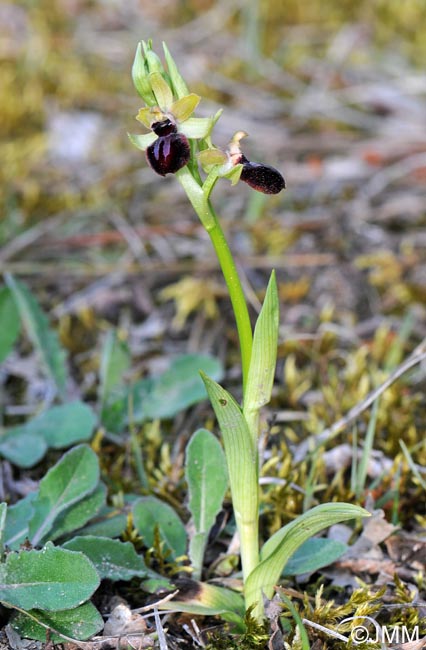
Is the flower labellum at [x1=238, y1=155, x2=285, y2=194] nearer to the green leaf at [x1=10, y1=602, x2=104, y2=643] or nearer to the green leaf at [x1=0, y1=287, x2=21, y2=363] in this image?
the green leaf at [x1=10, y1=602, x2=104, y2=643]

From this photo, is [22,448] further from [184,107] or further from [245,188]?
[245,188]

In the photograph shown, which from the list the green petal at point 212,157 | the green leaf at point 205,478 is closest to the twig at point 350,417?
the green leaf at point 205,478

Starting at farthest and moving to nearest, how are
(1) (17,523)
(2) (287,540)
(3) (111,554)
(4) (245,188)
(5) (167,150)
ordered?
(4) (245,188) < (1) (17,523) < (3) (111,554) < (2) (287,540) < (5) (167,150)

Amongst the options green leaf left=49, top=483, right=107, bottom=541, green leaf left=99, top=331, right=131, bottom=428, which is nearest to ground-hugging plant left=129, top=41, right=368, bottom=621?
green leaf left=49, top=483, right=107, bottom=541

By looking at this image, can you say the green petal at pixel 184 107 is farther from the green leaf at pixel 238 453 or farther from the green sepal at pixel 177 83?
the green leaf at pixel 238 453

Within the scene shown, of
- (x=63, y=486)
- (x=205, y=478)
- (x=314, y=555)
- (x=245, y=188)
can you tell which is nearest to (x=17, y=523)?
(x=63, y=486)
